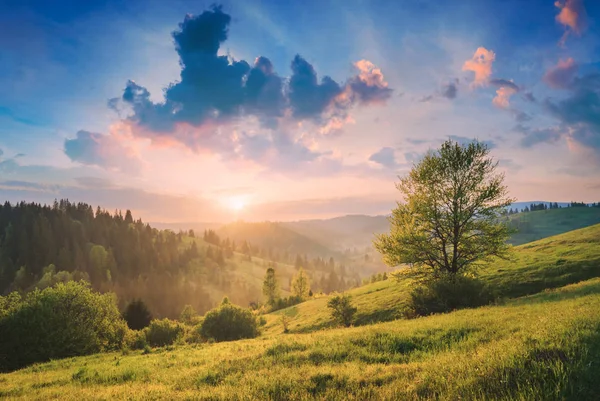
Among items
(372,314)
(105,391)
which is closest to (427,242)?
(372,314)

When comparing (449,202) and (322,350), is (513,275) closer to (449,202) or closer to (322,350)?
(449,202)

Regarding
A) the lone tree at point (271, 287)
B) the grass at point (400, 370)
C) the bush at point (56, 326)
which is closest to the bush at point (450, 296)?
the grass at point (400, 370)

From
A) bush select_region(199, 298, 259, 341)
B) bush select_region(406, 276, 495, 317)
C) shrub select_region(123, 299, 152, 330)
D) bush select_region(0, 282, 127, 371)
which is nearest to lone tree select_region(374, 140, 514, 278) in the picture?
bush select_region(406, 276, 495, 317)

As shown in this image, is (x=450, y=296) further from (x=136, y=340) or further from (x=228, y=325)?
(x=136, y=340)

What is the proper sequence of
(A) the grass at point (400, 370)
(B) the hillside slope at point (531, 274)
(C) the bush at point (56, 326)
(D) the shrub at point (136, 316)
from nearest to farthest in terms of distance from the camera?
(A) the grass at point (400, 370) → (C) the bush at point (56, 326) → (B) the hillside slope at point (531, 274) → (D) the shrub at point (136, 316)

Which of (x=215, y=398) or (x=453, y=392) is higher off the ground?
(x=453, y=392)

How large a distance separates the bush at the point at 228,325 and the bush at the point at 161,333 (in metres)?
4.86

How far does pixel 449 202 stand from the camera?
30.0 meters

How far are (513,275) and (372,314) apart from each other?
19.0 meters

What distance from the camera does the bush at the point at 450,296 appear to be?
86.1ft

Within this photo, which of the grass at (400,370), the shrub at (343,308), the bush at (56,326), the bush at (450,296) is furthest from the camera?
the shrub at (343,308)

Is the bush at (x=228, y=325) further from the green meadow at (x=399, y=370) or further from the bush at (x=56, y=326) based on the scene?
the green meadow at (x=399, y=370)

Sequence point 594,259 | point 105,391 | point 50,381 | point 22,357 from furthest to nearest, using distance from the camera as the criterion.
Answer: point 594,259 < point 22,357 < point 50,381 < point 105,391

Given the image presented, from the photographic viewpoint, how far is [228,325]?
45125 millimetres
